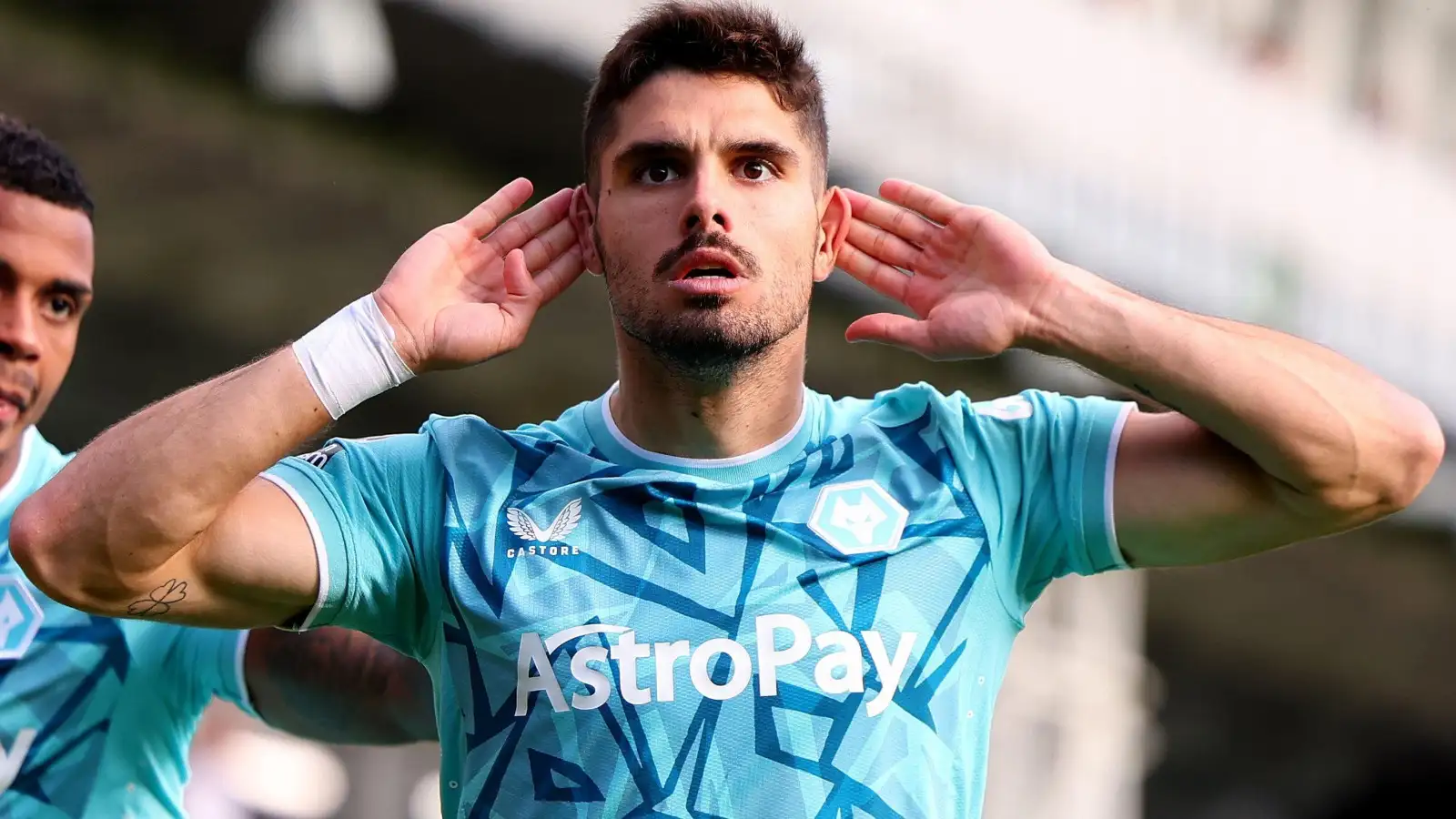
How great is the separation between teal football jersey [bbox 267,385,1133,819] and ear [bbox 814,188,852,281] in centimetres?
35

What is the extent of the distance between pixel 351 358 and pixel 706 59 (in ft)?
3.07

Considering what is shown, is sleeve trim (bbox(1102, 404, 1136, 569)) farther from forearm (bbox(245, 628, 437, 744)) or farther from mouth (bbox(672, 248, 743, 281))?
forearm (bbox(245, 628, 437, 744))

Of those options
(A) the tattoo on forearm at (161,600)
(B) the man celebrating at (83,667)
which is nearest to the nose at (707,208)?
(A) the tattoo on forearm at (161,600)

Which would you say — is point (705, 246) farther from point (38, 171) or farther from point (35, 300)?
point (38, 171)

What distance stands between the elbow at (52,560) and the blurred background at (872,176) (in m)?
5.97

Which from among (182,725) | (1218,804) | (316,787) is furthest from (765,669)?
(1218,804)

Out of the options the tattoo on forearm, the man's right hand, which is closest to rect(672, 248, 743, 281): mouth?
the man's right hand

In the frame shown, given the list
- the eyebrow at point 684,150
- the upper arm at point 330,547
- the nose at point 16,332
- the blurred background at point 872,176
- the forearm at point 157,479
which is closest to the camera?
the forearm at point 157,479

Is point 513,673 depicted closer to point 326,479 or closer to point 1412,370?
point 326,479

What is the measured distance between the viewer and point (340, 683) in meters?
4.50

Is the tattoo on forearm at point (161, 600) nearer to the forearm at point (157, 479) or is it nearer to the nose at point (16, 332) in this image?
the forearm at point (157, 479)

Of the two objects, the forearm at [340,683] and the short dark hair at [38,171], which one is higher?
the short dark hair at [38,171]

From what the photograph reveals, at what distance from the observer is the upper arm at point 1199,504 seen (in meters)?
3.34

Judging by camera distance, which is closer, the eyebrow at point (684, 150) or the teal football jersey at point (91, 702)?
the eyebrow at point (684, 150)
